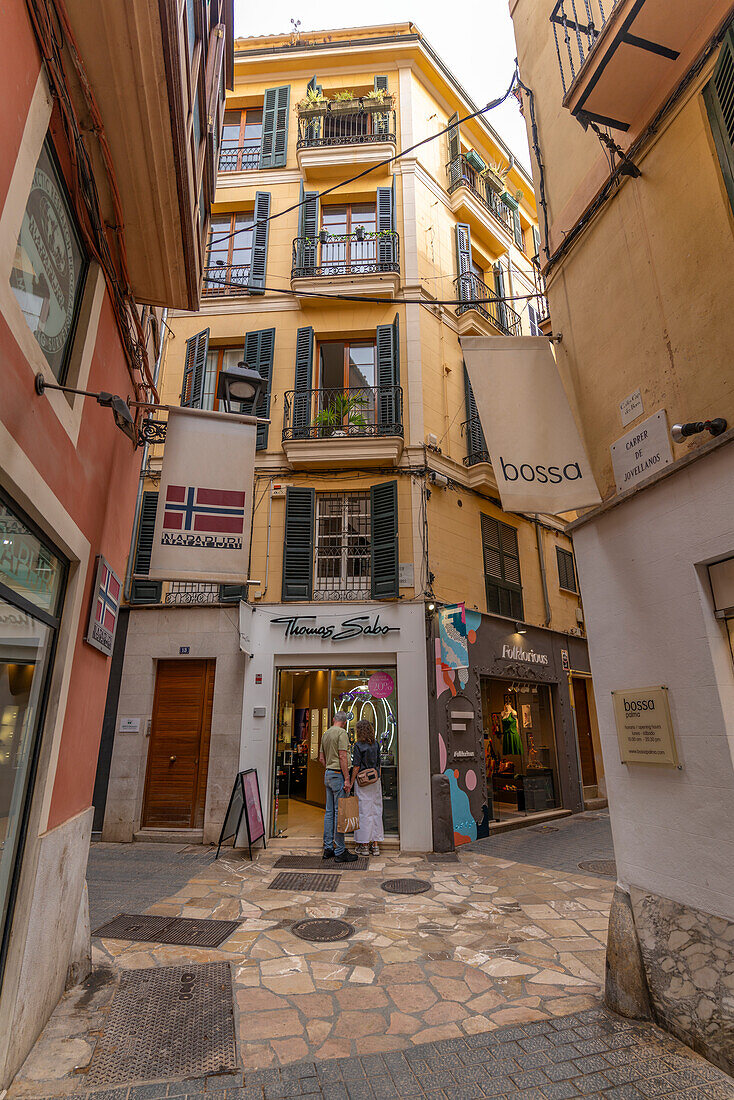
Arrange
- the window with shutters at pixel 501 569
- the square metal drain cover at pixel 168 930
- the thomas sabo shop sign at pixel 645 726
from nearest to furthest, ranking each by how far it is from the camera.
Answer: the thomas sabo shop sign at pixel 645 726, the square metal drain cover at pixel 168 930, the window with shutters at pixel 501 569

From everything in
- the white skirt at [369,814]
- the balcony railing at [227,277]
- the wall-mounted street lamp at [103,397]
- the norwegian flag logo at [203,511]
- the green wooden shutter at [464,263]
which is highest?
the green wooden shutter at [464,263]

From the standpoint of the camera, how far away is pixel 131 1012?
3869 millimetres

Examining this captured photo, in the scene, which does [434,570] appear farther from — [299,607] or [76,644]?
[76,644]

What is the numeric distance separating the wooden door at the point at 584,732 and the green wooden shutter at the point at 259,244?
12.2 m

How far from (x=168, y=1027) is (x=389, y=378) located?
10.8 meters

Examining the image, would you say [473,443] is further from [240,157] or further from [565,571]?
[240,157]

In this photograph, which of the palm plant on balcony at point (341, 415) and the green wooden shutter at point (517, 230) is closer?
the palm plant on balcony at point (341, 415)

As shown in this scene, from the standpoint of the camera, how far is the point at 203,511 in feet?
15.6

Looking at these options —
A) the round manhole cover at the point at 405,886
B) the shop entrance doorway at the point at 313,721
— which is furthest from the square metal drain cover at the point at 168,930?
the shop entrance doorway at the point at 313,721

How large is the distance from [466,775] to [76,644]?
7789 mm

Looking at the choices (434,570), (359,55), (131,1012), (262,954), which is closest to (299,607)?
(434,570)

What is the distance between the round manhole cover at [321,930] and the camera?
5297 millimetres

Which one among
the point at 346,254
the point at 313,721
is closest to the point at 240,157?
the point at 346,254

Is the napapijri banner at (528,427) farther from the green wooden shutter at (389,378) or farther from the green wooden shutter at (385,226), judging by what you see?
the green wooden shutter at (385,226)
